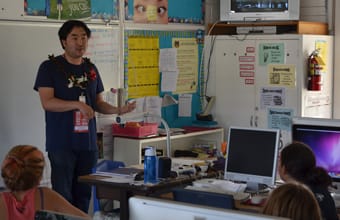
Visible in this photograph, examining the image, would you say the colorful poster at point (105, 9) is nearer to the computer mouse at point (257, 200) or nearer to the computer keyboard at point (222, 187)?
the computer keyboard at point (222, 187)

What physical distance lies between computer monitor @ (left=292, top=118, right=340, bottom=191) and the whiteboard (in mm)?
1921

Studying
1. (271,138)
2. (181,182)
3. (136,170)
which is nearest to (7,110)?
(136,170)

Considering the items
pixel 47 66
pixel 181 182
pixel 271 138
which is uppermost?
pixel 47 66

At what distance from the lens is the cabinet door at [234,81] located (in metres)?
6.36

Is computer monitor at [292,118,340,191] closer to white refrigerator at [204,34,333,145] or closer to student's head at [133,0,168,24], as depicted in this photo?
white refrigerator at [204,34,333,145]

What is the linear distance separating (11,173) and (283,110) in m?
3.64

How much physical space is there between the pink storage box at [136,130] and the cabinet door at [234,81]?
1.01m

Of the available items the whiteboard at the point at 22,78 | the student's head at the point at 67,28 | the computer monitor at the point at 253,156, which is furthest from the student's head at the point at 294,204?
the whiteboard at the point at 22,78

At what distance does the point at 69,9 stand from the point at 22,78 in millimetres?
700

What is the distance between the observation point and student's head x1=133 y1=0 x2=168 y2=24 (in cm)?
592

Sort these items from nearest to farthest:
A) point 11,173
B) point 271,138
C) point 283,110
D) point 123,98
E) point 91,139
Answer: point 11,173
point 271,138
point 91,139
point 123,98
point 283,110

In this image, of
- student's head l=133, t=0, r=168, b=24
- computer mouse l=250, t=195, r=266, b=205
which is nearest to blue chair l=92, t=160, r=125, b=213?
computer mouse l=250, t=195, r=266, b=205

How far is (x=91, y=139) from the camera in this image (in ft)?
15.5

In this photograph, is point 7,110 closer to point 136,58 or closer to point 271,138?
point 136,58
